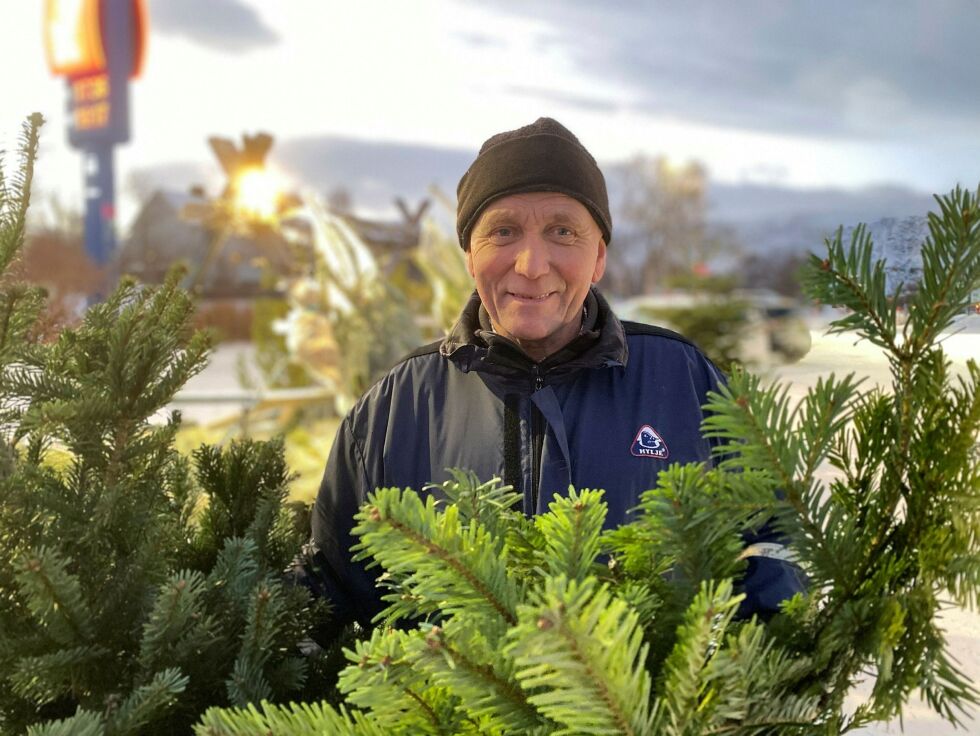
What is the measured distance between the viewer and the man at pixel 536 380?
169cm

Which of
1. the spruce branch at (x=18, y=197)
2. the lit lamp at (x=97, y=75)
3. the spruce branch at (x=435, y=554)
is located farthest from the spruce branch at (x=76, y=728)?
the lit lamp at (x=97, y=75)

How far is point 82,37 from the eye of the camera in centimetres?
2755

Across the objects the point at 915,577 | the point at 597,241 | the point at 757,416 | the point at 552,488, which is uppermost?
the point at 597,241

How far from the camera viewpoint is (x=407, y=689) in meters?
0.62

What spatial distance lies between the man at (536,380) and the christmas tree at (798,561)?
100 cm

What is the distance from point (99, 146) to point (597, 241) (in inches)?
1209

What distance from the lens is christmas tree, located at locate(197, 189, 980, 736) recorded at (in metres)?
0.55

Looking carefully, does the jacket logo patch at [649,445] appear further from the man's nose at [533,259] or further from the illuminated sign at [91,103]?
the illuminated sign at [91,103]

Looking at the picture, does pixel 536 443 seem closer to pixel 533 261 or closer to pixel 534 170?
pixel 533 261

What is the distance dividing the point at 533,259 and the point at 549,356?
22 centimetres

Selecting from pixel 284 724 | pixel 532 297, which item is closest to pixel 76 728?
pixel 284 724

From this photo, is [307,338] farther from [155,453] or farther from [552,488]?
[155,453]

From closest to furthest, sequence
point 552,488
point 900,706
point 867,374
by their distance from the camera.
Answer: point 900,706 < point 867,374 < point 552,488

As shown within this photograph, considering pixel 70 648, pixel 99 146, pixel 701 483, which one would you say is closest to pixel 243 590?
pixel 70 648
